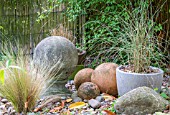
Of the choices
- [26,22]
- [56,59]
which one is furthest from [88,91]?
[26,22]

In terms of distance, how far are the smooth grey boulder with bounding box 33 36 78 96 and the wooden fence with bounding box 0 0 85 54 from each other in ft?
5.10

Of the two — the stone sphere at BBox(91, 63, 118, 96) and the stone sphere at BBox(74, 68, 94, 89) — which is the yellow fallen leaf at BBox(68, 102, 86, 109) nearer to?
the stone sphere at BBox(91, 63, 118, 96)

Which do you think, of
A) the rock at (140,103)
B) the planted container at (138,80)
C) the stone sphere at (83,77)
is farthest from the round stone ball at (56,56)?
the rock at (140,103)

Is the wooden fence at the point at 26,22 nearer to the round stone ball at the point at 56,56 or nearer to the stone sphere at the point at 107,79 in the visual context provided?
the round stone ball at the point at 56,56

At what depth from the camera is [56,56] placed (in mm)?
3271

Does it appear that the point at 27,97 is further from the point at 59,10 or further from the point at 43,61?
the point at 59,10

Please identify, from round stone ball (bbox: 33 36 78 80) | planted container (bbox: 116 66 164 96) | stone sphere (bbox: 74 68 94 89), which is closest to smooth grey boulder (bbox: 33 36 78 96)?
round stone ball (bbox: 33 36 78 80)

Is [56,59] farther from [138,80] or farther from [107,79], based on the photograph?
[138,80]

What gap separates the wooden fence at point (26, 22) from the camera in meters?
4.82

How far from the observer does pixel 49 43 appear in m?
3.34

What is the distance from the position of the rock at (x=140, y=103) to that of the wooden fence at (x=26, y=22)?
103 inches

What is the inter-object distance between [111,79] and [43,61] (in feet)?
2.76

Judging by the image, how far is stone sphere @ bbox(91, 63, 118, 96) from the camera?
11.1 feet

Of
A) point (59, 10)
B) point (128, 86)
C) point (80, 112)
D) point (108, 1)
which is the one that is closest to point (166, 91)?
point (128, 86)
